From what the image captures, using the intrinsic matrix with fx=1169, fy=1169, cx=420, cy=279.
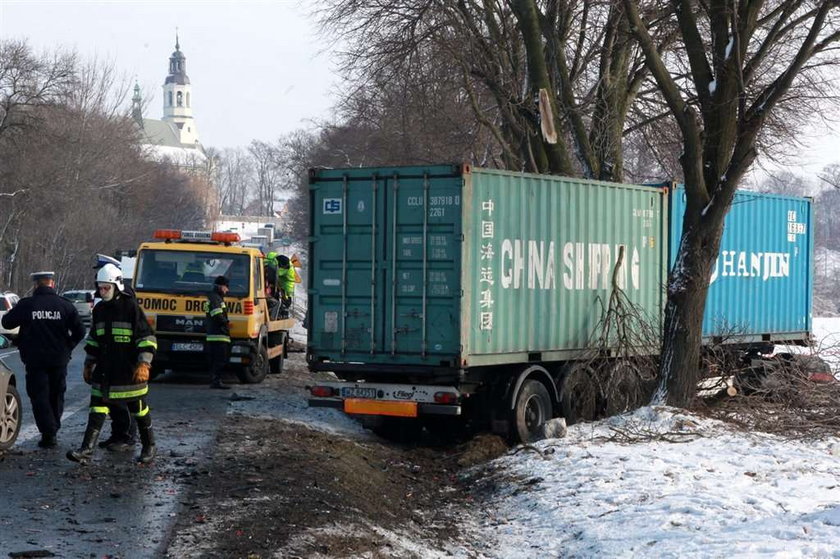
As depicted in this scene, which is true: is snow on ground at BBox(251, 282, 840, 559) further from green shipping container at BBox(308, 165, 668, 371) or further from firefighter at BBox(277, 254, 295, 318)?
firefighter at BBox(277, 254, 295, 318)

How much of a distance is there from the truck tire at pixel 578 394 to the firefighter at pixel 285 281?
27.2 feet

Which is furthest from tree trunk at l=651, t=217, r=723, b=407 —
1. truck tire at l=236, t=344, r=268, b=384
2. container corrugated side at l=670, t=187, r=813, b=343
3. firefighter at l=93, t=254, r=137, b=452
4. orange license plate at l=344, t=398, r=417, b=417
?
truck tire at l=236, t=344, r=268, b=384

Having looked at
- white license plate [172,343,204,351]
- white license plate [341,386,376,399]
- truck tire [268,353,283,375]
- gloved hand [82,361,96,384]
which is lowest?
truck tire [268,353,283,375]

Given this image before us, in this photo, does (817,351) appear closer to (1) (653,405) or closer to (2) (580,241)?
(1) (653,405)

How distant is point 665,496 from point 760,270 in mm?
9454

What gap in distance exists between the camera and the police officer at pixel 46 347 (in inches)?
429

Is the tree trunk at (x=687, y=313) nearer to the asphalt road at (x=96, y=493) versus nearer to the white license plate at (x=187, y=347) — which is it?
the asphalt road at (x=96, y=493)

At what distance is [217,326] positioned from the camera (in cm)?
1714

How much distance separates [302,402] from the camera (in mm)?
16328

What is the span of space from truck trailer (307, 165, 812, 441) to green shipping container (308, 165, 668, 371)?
0.6 inches

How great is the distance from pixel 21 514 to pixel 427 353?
5303 millimetres

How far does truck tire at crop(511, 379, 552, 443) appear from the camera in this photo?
12.9m

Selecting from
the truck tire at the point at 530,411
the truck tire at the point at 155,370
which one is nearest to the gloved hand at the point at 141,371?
the truck tire at the point at 530,411

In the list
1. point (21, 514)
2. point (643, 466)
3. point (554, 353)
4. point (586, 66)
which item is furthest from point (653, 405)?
point (586, 66)
